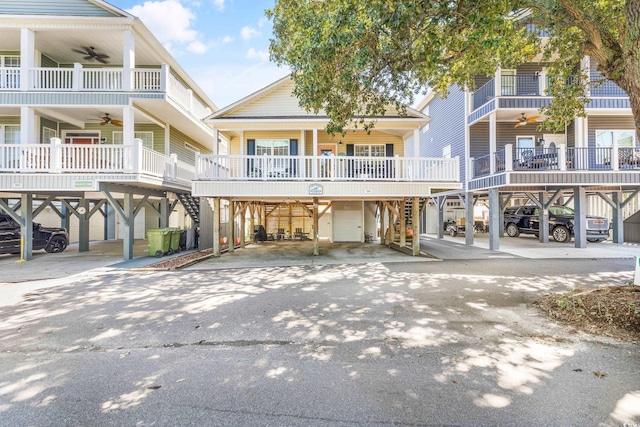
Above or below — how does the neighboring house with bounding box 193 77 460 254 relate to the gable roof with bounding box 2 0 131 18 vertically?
below

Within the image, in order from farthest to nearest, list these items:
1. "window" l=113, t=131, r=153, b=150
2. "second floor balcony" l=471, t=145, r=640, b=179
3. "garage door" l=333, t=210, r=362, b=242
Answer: "garage door" l=333, t=210, r=362, b=242 < "window" l=113, t=131, r=153, b=150 < "second floor balcony" l=471, t=145, r=640, b=179

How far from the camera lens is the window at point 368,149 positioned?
593 inches

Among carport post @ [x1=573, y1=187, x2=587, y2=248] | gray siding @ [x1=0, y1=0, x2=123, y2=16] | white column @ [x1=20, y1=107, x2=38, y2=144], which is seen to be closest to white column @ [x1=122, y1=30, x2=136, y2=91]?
gray siding @ [x1=0, y1=0, x2=123, y2=16]

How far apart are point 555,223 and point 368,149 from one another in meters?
11.1

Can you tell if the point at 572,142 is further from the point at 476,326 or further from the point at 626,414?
the point at 626,414

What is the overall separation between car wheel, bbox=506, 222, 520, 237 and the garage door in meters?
10.1

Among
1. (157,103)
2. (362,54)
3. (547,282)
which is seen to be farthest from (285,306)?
(157,103)

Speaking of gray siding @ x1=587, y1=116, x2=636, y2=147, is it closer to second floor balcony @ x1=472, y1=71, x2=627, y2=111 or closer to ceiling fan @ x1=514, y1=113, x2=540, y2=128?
second floor balcony @ x1=472, y1=71, x2=627, y2=111

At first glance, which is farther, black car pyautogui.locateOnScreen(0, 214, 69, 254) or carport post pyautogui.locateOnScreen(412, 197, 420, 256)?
carport post pyautogui.locateOnScreen(412, 197, 420, 256)

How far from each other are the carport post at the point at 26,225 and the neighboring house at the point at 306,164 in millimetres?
5978

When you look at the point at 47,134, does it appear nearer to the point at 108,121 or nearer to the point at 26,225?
the point at 108,121

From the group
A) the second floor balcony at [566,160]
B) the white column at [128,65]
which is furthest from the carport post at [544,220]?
the white column at [128,65]

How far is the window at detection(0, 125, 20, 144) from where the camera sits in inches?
517

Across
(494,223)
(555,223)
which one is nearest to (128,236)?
(494,223)
